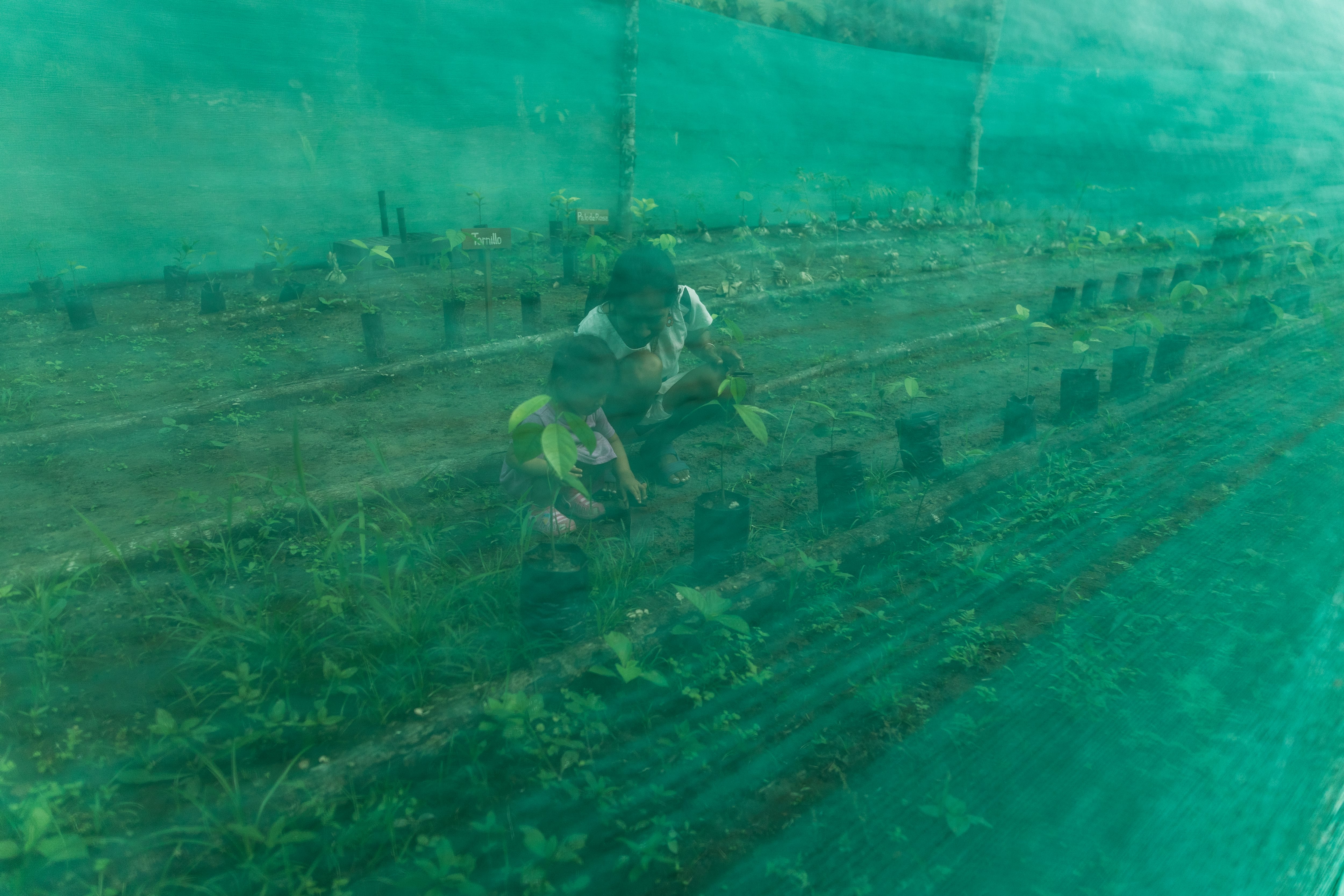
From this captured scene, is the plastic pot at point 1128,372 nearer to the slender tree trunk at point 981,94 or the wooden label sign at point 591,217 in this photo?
the wooden label sign at point 591,217

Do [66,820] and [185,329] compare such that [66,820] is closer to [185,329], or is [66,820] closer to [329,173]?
[185,329]

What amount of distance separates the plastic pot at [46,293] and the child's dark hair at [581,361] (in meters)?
4.04

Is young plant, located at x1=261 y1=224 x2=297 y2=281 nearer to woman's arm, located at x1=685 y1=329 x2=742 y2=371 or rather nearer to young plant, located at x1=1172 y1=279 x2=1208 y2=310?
woman's arm, located at x1=685 y1=329 x2=742 y2=371

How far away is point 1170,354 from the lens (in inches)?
150

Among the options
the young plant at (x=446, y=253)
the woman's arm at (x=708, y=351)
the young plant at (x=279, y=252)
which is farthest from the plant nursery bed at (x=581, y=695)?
the young plant at (x=279, y=252)

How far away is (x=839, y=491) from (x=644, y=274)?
892 mm

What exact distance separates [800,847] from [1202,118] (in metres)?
7.39

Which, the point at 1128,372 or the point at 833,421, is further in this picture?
the point at 1128,372

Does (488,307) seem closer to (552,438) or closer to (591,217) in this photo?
(591,217)

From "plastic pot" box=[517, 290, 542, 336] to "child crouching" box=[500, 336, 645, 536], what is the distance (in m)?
1.96

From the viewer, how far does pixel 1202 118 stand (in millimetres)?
6508

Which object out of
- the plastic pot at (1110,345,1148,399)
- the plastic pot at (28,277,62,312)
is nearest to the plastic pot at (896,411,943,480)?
the plastic pot at (1110,345,1148,399)

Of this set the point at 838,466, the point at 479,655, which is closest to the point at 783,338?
the point at 838,466

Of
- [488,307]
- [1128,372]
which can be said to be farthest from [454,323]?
[1128,372]
